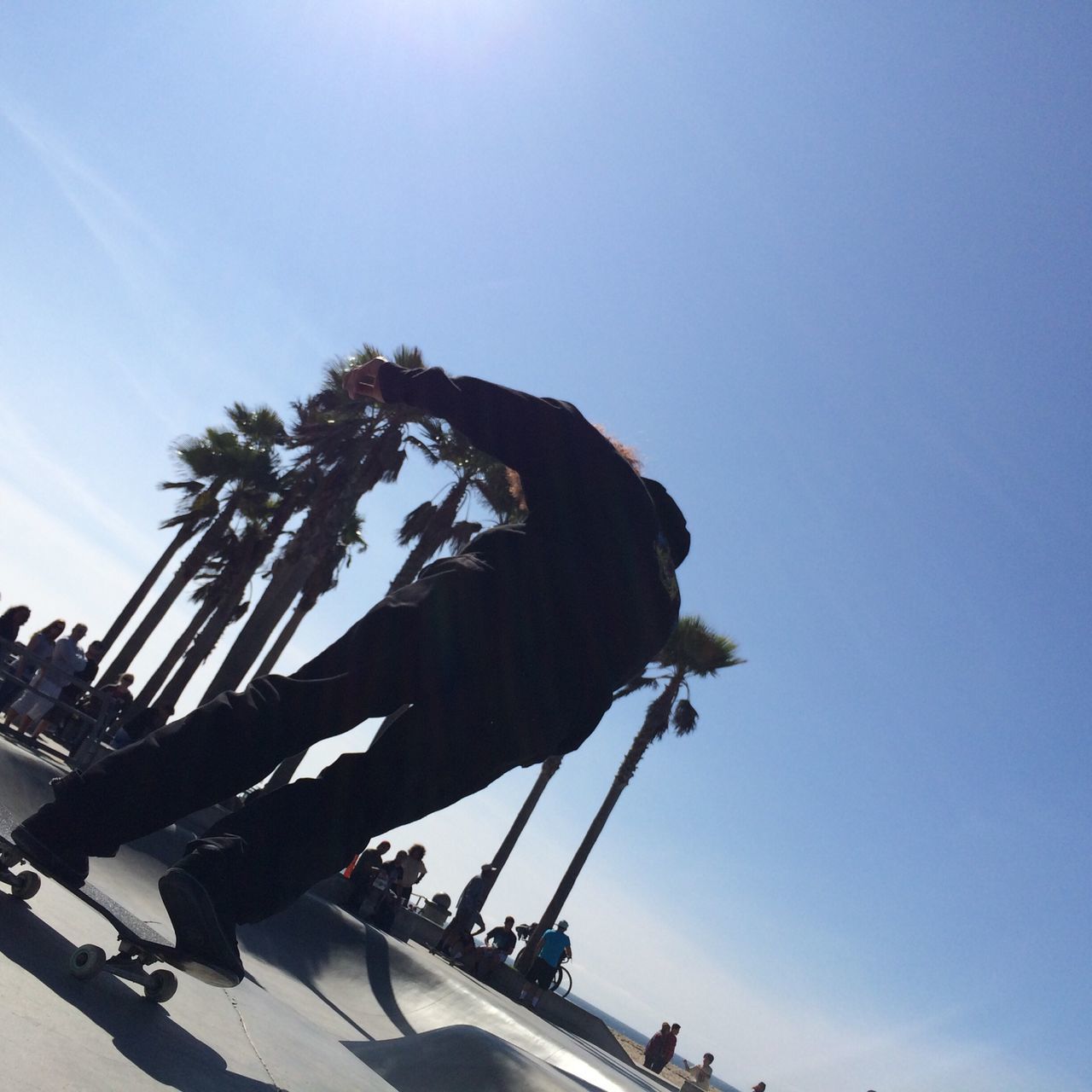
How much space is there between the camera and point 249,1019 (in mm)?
2275

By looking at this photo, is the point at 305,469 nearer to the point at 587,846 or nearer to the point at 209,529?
the point at 209,529

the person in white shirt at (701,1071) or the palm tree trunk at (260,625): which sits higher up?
the palm tree trunk at (260,625)

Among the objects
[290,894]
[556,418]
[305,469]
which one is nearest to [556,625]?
[556,418]

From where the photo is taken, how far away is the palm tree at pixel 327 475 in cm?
1555

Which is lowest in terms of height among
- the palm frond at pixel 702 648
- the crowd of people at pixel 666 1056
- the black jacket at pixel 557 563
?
the crowd of people at pixel 666 1056

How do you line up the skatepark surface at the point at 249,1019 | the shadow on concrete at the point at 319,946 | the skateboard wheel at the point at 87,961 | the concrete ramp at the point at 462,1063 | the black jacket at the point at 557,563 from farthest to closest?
the shadow on concrete at the point at 319,946 → the concrete ramp at the point at 462,1063 → the black jacket at the point at 557,563 → the skateboard wheel at the point at 87,961 → the skatepark surface at the point at 249,1019

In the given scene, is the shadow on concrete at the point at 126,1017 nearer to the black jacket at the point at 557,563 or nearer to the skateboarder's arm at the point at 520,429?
the black jacket at the point at 557,563

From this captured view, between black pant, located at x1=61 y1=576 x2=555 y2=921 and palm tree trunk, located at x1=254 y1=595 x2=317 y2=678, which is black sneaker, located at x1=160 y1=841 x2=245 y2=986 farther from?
palm tree trunk, located at x1=254 y1=595 x2=317 y2=678

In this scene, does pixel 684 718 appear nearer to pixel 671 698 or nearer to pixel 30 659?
pixel 671 698

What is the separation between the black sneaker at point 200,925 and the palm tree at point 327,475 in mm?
13956

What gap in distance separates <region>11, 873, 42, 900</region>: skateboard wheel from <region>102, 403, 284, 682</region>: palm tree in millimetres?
23181

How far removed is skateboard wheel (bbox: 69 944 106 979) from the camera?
1717mm

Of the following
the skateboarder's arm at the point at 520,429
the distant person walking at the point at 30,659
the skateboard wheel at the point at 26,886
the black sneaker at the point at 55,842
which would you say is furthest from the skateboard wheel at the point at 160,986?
the distant person walking at the point at 30,659

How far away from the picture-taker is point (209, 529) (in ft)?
88.0
